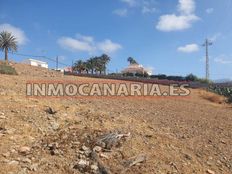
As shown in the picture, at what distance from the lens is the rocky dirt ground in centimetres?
610

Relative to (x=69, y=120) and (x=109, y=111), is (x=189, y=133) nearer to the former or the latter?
(x=109, y=111)

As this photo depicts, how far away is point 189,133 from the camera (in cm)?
893

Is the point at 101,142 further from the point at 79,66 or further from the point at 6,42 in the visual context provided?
the point at 79,66

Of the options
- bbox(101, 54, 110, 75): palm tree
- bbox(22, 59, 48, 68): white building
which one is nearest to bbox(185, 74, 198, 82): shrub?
bbox(22, 59, 48, 68): white building

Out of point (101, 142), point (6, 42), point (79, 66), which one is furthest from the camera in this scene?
point (79, 66)

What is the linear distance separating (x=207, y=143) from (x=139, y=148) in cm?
228

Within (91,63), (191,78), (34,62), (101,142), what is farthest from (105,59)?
(101,142)

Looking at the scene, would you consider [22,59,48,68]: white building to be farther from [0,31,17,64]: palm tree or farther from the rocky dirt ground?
the rocky dirt ground

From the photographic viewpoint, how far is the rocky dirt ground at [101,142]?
6.10 meters

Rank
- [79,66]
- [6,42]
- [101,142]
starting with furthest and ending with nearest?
[79,66]
[6,42]
[101,142]

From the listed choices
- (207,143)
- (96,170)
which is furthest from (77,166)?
(207,143)

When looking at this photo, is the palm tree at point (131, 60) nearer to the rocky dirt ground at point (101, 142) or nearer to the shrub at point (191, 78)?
the shrub at point (191, 78)

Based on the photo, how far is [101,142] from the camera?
690 cm

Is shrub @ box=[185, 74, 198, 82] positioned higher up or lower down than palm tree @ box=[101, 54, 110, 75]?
lower down
